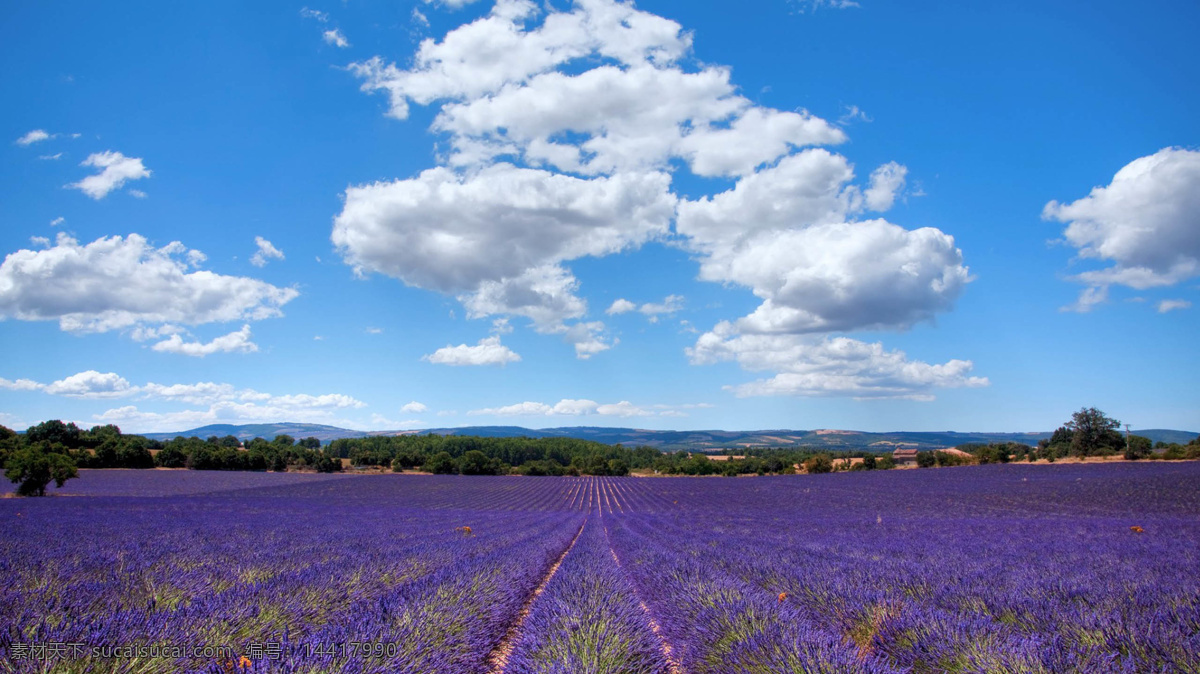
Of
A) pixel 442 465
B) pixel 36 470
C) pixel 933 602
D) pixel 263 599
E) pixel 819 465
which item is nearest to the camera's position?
pixel 263 599

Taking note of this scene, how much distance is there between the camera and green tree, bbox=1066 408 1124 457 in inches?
2501

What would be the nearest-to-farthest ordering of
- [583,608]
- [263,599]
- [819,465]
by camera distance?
[263,599] → [583,608] → [819,465]

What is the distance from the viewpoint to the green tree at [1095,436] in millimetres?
63531

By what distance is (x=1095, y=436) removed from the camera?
212ft

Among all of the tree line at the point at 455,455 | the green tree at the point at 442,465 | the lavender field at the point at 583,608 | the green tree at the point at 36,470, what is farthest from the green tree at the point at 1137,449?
the green tree at the point at 36,470

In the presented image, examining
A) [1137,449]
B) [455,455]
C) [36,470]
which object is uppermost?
[36,470]

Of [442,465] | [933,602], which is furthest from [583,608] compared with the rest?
[442,465]

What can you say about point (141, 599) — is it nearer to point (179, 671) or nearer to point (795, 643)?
point (179, 671)

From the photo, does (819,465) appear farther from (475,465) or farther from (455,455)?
(455,455)

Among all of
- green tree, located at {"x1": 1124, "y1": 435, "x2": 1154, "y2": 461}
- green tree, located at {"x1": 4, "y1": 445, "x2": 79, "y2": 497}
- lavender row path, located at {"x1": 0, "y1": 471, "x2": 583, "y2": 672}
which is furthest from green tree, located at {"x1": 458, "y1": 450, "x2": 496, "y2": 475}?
green tree, located at {"x1": 1124, "y1": 435, "x2": 1154, "y2": 461}

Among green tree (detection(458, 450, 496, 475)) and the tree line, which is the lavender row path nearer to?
the tree line

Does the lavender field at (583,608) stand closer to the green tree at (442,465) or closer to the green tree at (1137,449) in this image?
the green tree at (1137,449)

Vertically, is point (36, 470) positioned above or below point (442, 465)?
above

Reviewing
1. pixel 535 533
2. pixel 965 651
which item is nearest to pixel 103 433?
pixel 535 533
